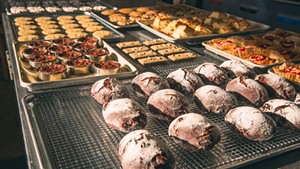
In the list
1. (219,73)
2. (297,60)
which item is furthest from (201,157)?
(297,60)

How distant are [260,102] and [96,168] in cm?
102

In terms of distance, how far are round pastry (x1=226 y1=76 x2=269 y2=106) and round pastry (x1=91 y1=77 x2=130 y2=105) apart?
2.12ft

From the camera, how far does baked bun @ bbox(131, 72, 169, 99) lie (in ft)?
5.86

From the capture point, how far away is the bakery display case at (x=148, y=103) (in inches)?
52.4

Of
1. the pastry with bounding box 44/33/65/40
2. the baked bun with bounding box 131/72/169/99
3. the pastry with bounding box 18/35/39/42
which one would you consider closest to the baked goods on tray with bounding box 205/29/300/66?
the baked bun with bounding box 131/72/169/99

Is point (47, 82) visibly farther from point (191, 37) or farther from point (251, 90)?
point (191, 37)

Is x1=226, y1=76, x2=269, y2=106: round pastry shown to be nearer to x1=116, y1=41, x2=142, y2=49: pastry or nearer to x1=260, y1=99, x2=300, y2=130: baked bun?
x1=260, y1=99, x2=300, y2=130: baked bun

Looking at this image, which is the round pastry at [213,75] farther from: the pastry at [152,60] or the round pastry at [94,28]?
the round pastry at [94,28]

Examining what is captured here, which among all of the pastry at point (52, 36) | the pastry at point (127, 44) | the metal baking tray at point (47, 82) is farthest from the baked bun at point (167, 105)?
the pastry at point (52, 36)

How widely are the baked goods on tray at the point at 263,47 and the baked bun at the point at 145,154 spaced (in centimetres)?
136

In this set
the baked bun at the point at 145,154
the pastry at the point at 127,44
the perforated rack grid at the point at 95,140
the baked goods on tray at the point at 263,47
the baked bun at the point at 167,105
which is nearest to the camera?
the baked bun at the point at 145,154

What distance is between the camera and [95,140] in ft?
4.72

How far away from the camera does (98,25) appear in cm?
334

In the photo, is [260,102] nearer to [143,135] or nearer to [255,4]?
[143,135]
